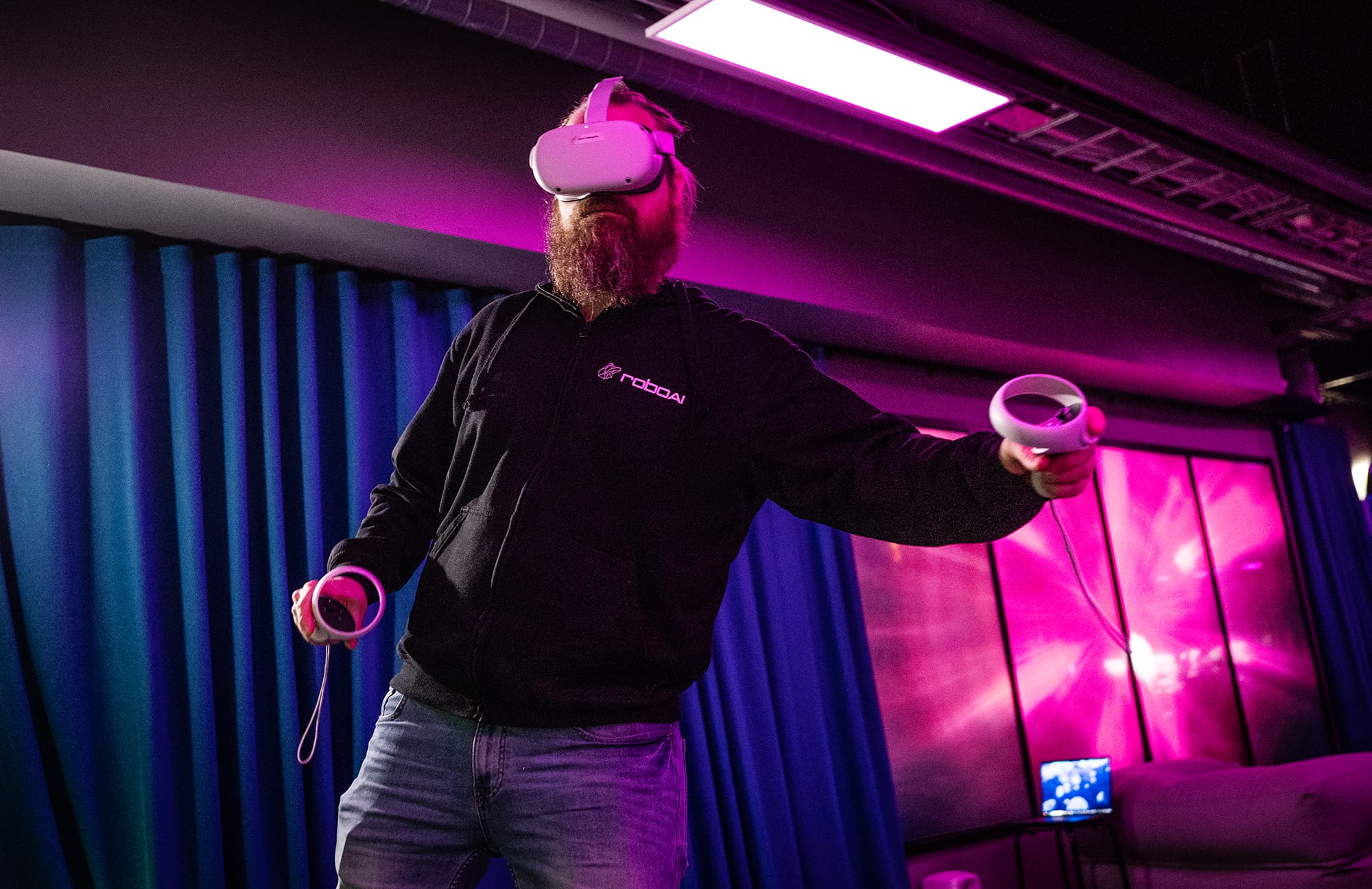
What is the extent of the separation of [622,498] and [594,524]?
5 cm

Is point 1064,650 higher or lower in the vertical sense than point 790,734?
higher

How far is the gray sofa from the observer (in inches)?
130

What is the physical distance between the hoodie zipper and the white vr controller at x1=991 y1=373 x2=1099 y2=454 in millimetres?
475

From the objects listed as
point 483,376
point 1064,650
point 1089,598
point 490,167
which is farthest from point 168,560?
point 1064,650

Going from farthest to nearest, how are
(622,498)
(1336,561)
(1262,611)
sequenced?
(1336,561) < (1262,611) < (622,498)

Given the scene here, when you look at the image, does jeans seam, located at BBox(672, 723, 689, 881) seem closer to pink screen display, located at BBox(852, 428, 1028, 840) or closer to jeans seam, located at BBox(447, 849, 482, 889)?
jeans seam, located at BBox(447, 849, 482, 889)

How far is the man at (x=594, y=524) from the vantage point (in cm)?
109

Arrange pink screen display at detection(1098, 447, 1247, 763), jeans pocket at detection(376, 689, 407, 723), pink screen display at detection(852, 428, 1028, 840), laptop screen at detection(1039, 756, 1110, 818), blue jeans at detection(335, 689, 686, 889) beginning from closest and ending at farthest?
blue jeans at detection(335, 689, 686, 889)
jeans pocket at detection(376, 689, 407, 723)
laptop screen at detection(1039, 756, 1110, 818)
pink screen display at detection(852, 428, 1028, 840)
pink screen display at detection(1098, 447, 1247, 763)

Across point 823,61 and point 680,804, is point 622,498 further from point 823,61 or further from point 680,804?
point 823,61

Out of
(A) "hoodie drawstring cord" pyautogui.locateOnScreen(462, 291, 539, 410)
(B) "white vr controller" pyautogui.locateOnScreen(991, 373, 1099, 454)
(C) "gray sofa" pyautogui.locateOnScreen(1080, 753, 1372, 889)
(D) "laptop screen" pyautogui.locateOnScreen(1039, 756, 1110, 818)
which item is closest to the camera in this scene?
(B) "white vr controller" pyautogui.locateOnScreen(991, 373, 1099, 454)

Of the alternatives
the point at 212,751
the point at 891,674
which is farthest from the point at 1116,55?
the point at 212,751

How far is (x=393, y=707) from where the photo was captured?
1204 millimetres

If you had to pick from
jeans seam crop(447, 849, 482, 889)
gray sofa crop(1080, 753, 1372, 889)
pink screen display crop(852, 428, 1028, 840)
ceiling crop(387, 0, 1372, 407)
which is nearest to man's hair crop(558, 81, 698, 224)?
jeans seam crop(447, 849, 482, 889)

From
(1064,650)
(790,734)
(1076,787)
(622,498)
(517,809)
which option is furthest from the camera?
(1064,650)
